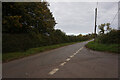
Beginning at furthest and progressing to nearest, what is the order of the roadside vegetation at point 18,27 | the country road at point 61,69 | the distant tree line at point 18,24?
1. the distant tree line at point 18,24
2. the roadside vegetation at point 18,27
3. the country road at point 61,69

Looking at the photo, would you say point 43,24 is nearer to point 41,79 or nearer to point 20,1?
point 20,1

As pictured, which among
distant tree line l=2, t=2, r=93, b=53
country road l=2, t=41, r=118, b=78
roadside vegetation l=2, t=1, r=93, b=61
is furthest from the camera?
distant tree line l=2, t=2, r=93, b=53

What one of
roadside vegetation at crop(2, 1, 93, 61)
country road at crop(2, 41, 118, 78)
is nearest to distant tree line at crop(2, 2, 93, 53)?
roadside vegetation at crop(2, 1, 93, 61)

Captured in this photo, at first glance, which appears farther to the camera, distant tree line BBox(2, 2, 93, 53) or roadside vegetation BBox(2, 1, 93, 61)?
distant tree line BBox(2, 2, 93, 53)

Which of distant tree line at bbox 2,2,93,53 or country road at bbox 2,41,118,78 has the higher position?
distant tree line at bbox 2,2,93,53

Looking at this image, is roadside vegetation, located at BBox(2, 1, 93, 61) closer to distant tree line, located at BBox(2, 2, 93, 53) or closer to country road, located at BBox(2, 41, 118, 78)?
distant tree line, located at BBox(2, 2, 93, 53)

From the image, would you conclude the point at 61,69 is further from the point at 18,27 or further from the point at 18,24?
the point at 18,27

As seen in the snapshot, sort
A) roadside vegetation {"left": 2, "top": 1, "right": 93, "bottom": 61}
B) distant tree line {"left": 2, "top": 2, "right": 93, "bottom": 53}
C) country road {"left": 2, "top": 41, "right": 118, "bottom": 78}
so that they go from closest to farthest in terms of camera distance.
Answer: country road {"left": 2, "top": 41, "right": 118, "bottom": 78} < roadside vegetation {"left": 2, "top": 1, "right": 93, "bottom": 61} < distant tree line {"left": 2, "top": 2, "right": 93, "bottom": 53}

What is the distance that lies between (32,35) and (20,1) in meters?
4.73

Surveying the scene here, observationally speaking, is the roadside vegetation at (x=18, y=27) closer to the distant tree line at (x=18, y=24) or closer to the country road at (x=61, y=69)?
the distant tree line at (x=18, y=24)

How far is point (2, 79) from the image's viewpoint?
349cm

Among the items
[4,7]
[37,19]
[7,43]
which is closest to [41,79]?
[7,43]

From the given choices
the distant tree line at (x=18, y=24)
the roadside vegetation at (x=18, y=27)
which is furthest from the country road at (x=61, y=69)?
the distant tree line at (x=18, y=24)

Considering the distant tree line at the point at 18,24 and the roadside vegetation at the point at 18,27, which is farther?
the distant tree line at the point at 18,24
